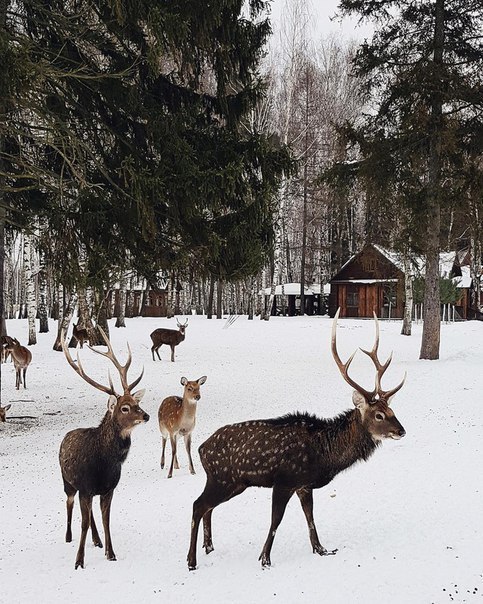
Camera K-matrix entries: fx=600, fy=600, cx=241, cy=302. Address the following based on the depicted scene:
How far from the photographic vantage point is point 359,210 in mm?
49594

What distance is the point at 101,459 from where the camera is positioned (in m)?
5.13

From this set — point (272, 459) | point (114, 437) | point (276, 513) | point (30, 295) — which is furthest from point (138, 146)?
point (30, 295)

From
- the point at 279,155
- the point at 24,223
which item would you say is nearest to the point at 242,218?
the point at 279,155

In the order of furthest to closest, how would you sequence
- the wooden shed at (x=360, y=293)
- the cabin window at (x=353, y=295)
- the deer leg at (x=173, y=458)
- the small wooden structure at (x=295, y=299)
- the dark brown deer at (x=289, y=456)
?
the small wooden structure at (x=295, y=299) < the cabin window at (x=353, y=295) < the wooden shed at (x=360, y=293) < the deer leg at (x=173, y=458) < the dark brown deer at (x=289, y=456)

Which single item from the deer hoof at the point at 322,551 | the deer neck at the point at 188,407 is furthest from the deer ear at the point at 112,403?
the deer neck at the point at 188,407

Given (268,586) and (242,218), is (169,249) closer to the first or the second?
(242,218)

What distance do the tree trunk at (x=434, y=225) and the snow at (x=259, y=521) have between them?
4168 mm

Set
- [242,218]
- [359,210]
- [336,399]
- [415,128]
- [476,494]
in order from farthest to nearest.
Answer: [359,210] → [415,128] → [336,399] → [242,218] → [476,494]

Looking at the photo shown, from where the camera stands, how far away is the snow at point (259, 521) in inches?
169

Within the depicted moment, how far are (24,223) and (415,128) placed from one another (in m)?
10.4

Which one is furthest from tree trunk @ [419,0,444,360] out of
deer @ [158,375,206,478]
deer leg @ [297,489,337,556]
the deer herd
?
deer leg @ [297,489,337,556]

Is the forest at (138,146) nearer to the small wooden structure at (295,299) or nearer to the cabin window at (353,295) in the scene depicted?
the cabin window at (353,295)

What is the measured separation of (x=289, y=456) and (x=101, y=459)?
5.39ft

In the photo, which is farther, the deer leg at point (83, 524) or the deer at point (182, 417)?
the deer at point (182, 417)
